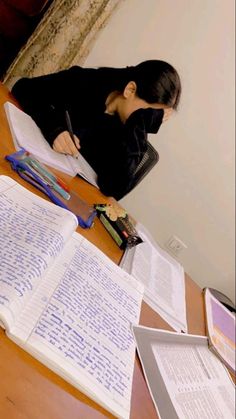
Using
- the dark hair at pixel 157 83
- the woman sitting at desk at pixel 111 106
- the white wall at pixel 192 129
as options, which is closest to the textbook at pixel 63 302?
the woman sitting at desk at pixel 111 106

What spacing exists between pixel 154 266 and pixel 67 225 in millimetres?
386

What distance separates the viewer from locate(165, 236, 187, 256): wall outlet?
1.93 metres

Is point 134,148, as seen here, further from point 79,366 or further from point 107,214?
point 79,366

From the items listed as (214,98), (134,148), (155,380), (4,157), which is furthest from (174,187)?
(155,380)

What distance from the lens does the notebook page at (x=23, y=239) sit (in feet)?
1.30

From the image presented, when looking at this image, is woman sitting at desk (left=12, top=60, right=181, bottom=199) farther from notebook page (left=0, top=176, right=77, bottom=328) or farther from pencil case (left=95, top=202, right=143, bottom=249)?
notebook page (left=0, top=176, right=77, bottom=328)

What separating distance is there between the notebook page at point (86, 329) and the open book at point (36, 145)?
0.30 m

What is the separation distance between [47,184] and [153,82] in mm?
613

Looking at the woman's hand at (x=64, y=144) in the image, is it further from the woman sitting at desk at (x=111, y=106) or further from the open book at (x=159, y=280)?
the open book at (x=159, y=280)

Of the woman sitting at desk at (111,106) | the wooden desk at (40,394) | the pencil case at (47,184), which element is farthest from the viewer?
the woman sitting at desk at (111,106)

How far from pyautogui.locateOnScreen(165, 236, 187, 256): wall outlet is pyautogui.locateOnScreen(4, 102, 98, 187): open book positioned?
1008 mm

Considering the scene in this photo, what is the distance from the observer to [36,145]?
846 mm

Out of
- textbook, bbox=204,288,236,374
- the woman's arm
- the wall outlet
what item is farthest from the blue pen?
the wall outlet

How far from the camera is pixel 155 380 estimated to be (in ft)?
1.73
